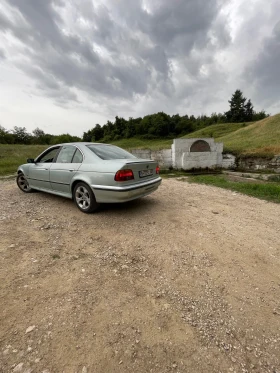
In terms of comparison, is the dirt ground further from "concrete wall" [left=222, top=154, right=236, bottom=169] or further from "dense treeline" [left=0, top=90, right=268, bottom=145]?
"dense treeline" [left=0, top=90, right=268, bottom=145]

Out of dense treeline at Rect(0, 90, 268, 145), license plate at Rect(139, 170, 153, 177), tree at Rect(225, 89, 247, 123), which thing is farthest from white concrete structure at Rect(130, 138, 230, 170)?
tree at Rect(225, 89, 247, 123)

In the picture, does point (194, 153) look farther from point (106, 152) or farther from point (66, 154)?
point (66, 154)

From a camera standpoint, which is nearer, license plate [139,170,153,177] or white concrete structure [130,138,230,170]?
license plate [139,170,153,177]

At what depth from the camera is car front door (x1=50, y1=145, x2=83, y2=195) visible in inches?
147

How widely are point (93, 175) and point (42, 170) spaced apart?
5.91ft

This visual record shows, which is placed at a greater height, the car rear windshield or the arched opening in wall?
the arched opening in wall

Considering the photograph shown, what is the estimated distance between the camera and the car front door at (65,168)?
3744 millimetres

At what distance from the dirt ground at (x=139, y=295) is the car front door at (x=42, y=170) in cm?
120

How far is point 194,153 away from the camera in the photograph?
29.9ft

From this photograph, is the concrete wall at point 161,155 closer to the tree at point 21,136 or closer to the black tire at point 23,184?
the black tire at point 23,184

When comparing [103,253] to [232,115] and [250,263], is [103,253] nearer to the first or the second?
[250,263]

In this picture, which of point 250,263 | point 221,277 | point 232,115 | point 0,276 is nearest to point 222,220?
point 250,263

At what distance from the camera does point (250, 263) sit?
88.8 inches

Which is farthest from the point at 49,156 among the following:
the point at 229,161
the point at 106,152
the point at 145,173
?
the point at 229,161
